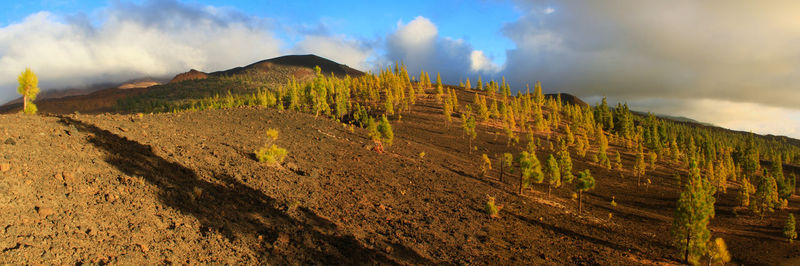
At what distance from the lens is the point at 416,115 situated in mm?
108625

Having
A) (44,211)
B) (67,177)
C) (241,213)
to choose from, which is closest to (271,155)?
(241,213)

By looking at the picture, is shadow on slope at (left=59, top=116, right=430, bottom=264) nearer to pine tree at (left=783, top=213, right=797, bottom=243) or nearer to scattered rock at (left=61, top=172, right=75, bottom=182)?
scattered rock at (left=61, top=172, right=75, bottom=182)

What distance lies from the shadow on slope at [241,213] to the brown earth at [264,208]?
9cm

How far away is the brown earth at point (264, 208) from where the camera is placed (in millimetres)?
Answer: 12244

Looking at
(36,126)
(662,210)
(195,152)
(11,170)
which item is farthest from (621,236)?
(36,126)

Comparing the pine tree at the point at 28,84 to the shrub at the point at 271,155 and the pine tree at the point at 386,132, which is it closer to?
the shrub at the point at 271,155

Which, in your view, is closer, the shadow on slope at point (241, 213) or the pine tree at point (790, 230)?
the shadow on slope at point (241, 213)

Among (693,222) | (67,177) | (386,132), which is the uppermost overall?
(386,132)

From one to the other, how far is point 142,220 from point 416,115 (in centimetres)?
9693

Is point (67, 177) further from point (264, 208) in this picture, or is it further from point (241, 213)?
point (264, 208)

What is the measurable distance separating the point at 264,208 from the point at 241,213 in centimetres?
183

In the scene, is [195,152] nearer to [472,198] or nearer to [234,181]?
[234,181]

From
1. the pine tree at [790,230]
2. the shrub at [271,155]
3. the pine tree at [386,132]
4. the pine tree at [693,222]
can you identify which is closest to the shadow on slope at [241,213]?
the shrub at [271,155]

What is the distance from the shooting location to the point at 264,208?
1922 centimetres
